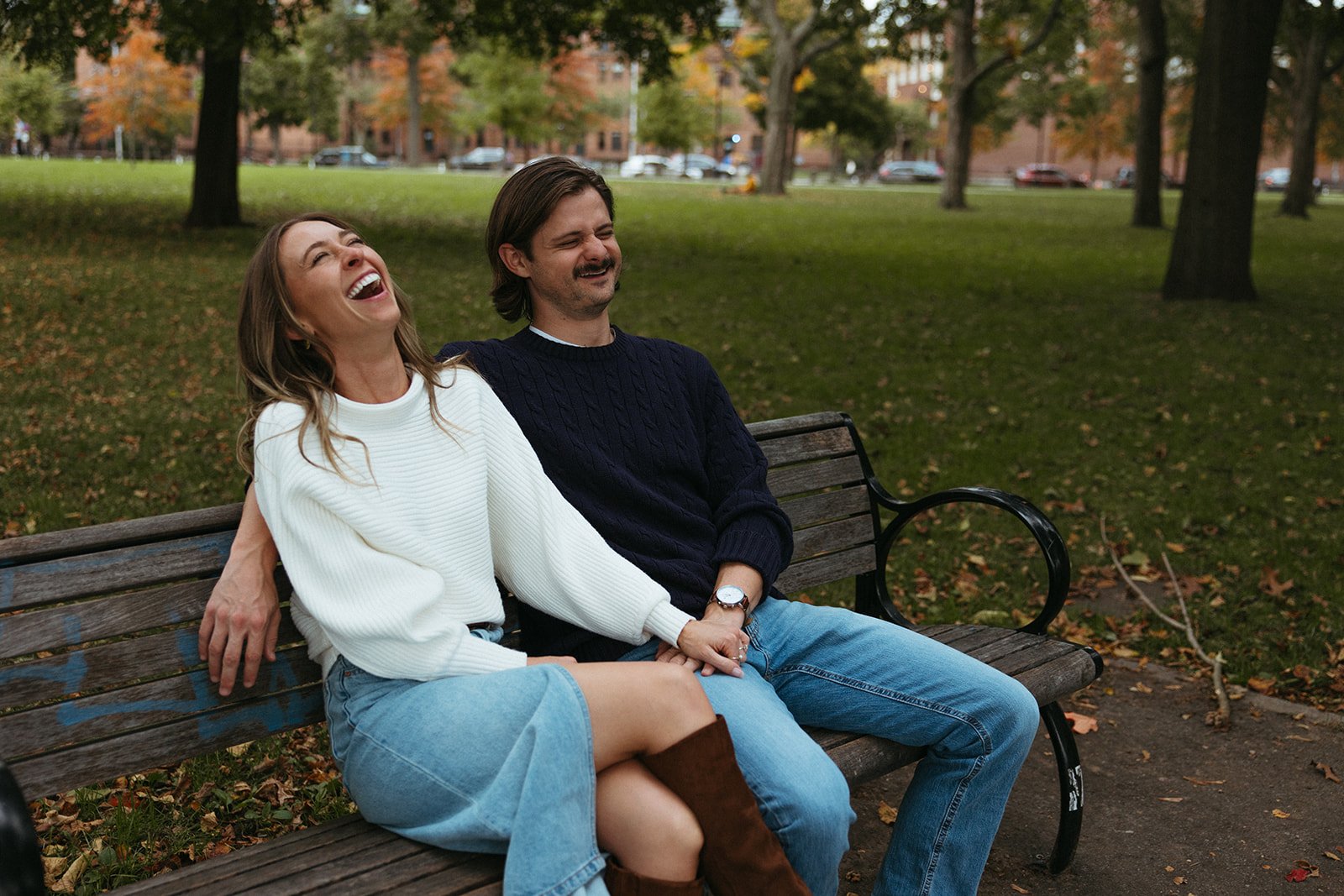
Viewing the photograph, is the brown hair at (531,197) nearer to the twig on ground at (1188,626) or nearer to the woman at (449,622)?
the woman at (449,622)

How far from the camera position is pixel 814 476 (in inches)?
152

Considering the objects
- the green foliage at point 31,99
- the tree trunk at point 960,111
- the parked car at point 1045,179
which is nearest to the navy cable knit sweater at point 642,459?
the tree trunk at point 960,111

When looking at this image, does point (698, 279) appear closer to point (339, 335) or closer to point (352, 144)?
point (339, 335)

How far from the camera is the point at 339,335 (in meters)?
2.54

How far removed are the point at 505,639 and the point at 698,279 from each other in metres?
11.1

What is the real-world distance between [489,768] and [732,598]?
795 millimetres

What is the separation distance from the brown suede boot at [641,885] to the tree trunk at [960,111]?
97.1ft

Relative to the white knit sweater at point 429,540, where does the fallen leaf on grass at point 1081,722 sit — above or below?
below

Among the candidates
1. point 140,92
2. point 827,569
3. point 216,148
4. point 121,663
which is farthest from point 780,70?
point 140,92

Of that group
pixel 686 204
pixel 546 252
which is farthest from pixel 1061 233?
pixel 546 252

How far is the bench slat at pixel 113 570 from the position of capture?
2365 millimetres

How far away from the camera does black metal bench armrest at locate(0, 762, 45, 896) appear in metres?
1.84

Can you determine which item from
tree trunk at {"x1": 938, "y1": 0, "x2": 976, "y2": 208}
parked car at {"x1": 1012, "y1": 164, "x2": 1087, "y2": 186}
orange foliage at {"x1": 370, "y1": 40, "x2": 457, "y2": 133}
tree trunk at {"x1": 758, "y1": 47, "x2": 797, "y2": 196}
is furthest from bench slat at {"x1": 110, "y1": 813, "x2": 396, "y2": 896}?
orange foliage at {"x1": 370, "y1": 40, "x2": 457, "y2": 133}

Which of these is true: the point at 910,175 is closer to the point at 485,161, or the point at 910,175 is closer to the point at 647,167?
the point at 647,167
